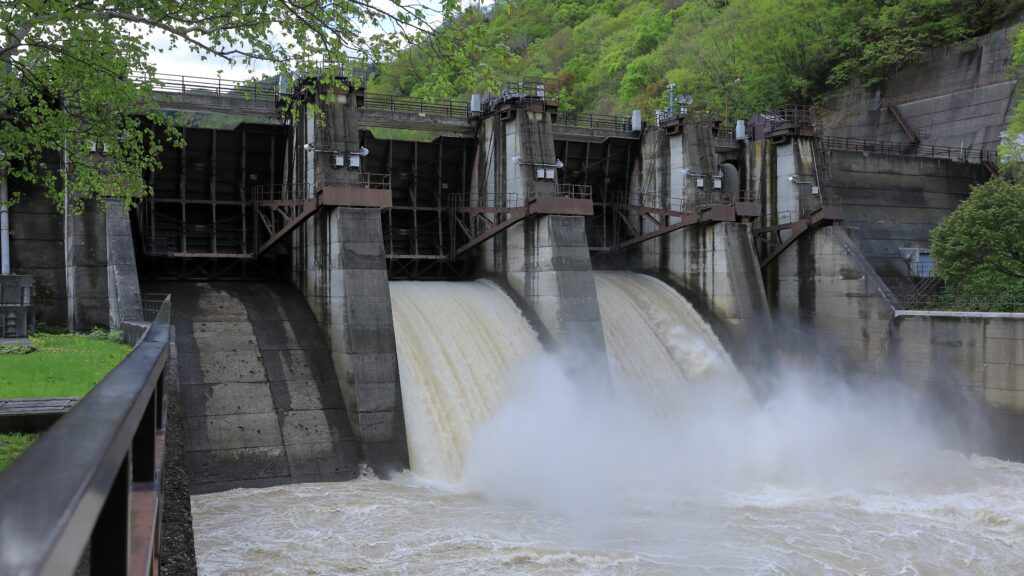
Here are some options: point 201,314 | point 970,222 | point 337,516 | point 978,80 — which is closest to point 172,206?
point 201,314

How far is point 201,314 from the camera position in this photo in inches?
748

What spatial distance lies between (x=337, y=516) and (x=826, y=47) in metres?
37.8

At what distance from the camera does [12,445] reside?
804cm

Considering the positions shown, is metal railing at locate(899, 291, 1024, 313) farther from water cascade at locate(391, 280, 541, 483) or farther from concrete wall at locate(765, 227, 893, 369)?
water cascade at locate(391, 280, 541, 483)

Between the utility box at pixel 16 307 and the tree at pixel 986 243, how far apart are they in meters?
23.9

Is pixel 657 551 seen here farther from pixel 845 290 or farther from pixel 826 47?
pixel 826 47

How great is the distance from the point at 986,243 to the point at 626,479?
553 inches

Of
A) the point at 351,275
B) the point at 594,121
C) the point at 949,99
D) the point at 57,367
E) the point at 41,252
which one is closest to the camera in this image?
the point at 57,367

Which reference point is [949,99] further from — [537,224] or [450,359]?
[450,359]

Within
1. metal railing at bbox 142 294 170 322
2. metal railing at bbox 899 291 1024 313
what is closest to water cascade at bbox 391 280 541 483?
metal railing at bbox 142 294 170 322

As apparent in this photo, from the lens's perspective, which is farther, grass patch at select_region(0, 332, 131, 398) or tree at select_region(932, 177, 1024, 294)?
tree at select_region(932, 177, 1024, 294)

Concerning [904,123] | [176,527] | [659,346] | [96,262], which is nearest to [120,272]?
[96,262]

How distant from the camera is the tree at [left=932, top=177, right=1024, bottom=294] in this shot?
2384 cm

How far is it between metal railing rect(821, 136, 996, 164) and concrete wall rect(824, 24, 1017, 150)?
0.43 meters
